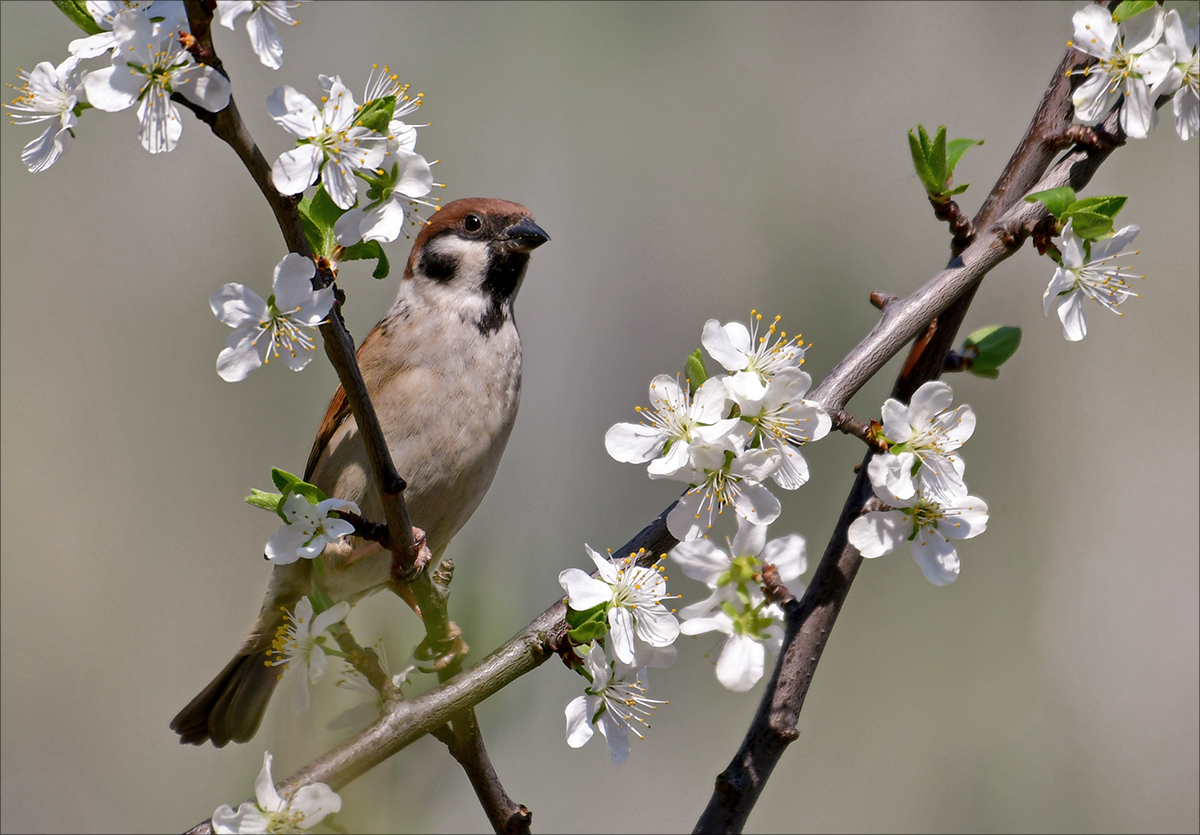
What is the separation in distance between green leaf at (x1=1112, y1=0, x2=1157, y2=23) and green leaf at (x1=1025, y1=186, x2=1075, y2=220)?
0.29m

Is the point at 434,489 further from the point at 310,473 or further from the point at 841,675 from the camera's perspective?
the point at 841,675

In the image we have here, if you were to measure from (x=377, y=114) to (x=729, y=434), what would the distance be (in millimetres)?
609

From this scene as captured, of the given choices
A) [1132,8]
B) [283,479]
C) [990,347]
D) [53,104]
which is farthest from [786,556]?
[53,104]

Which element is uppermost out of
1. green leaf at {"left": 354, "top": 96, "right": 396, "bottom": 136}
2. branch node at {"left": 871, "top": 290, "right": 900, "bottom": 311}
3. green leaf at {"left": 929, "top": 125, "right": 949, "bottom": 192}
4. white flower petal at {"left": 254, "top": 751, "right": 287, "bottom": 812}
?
green leaf at {"left": 354, "top": 96, "right": 396, "bottom": 136}

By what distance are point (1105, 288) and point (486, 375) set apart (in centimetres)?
167

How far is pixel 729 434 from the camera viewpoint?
4.14 ft

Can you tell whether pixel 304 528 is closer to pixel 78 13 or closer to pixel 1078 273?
pixel 78 13

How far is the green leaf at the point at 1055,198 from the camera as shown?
1.34 m

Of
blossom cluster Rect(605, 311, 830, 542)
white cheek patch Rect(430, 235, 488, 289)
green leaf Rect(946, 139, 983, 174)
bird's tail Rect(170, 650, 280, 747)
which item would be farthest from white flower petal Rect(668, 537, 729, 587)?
bird's tail Rect(170, 650, 280, 747)

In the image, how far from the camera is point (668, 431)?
1341 millimetres

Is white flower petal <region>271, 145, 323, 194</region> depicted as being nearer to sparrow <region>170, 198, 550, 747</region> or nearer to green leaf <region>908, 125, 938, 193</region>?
green leaf <region>908, 125, 938, 193</region>

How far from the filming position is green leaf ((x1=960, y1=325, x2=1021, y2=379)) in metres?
1.61

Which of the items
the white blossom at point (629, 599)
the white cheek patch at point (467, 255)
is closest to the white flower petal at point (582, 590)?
the white blossom at point (629, 599)

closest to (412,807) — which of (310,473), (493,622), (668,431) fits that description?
(493,622)
